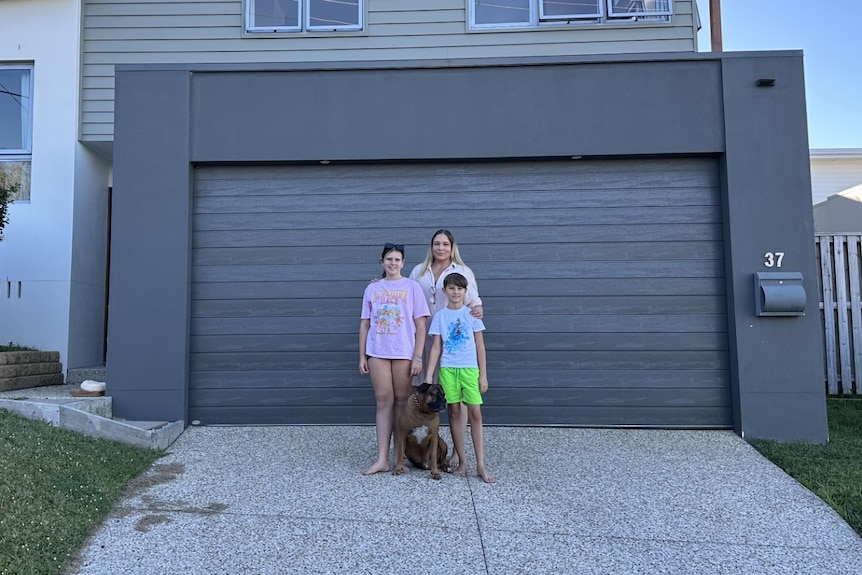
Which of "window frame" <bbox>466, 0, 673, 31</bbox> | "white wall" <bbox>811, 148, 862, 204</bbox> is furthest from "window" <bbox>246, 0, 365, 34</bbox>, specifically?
"white wall" <bbox>811, 148, 862, 204</bbox>

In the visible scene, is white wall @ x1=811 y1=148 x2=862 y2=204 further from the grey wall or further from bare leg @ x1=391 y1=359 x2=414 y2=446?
bare leg @ x1=391 y1=359 x2=414 y2=446

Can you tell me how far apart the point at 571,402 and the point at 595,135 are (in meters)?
2.50

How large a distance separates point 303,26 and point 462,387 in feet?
18.2

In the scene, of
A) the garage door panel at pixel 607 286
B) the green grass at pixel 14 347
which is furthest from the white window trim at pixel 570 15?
the green grass at pixel 14 347

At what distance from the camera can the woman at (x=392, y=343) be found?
4469 millimetres

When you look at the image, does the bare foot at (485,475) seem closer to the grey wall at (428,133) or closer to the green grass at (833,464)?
the green grass at (833,464)

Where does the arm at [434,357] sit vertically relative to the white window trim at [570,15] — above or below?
below

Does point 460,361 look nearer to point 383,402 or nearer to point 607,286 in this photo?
point 383,402

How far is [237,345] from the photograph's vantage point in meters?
5.89

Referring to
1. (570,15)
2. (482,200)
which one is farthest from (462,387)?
(570,15)

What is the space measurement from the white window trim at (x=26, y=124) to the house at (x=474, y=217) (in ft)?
8.86

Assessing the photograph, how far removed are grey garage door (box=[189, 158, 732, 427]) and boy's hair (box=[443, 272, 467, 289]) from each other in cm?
150

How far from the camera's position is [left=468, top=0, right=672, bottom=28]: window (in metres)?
7.66

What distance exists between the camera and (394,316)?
4488mm
